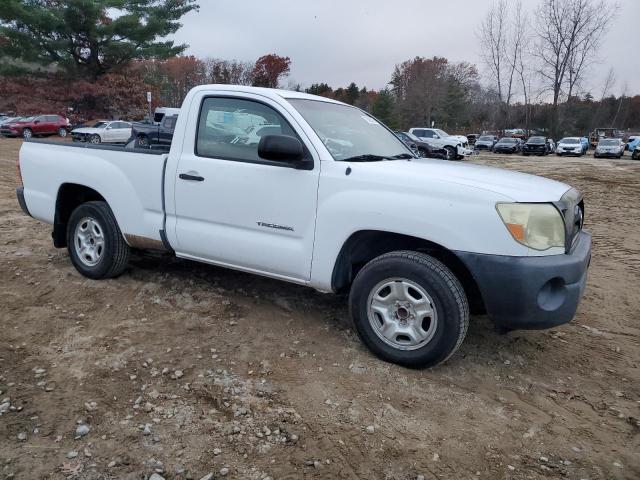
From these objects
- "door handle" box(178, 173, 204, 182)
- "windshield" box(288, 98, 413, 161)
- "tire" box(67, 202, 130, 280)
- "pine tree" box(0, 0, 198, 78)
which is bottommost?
"tire" box(67, 202, 130, 280)

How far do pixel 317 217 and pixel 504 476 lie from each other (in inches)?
74.1

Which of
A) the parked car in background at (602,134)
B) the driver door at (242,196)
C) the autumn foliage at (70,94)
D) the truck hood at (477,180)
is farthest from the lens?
the parked car in background at (602,134)

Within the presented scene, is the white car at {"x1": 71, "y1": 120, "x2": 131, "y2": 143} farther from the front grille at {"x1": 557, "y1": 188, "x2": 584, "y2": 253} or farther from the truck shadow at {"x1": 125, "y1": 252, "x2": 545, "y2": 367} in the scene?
the front grille at {"x1": 557, "y1": 188, "x2": 584, "y2": 253}

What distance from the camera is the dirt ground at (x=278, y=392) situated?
245 cm

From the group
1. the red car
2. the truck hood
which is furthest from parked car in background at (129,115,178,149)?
the red car

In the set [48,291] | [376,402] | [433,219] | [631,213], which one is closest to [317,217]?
[433,219]

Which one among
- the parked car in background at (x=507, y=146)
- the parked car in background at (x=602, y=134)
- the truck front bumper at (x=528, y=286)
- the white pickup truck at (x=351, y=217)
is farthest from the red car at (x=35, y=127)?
the parked car in background at (x=602, y=134)

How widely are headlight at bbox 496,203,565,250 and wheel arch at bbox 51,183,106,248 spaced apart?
3638mm

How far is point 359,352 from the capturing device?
3.51 meters

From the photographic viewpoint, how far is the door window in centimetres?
373

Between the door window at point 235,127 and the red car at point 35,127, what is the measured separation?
29.9 m

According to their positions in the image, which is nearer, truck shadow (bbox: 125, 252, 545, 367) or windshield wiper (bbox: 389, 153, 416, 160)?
truck shadow (bbox: 125, 252, 545, 367)

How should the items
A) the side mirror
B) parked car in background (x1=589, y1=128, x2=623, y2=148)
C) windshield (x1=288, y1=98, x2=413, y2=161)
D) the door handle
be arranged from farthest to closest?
parked car in background (x1=589, y1=128, x2=623, y2=148) → the door handle → windshield (x1=288, y1=98, x2=413, y2=161) → the side mirror

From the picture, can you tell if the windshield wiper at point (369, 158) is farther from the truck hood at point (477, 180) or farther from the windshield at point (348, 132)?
the truck hood at point (477, 180)
